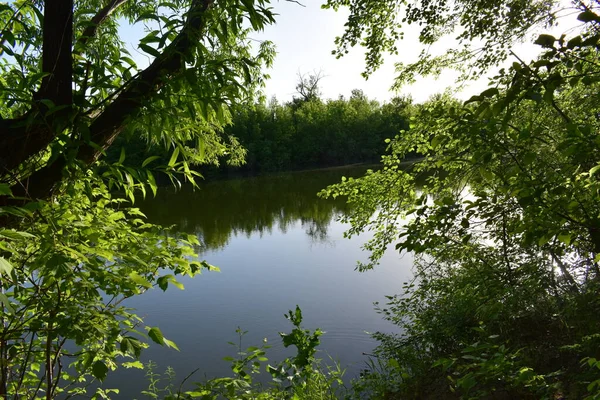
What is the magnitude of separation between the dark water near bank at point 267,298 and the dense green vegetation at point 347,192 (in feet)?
4.88

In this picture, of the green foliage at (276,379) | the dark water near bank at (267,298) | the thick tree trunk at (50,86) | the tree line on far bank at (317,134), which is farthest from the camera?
the tree line on far bank at (317,134)

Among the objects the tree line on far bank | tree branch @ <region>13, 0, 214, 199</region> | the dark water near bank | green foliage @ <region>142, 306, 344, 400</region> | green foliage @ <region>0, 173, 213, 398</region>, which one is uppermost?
the tree line on far bank

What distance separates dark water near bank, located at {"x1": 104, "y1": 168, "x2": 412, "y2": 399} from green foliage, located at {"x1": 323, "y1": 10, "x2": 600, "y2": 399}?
1.91 meters

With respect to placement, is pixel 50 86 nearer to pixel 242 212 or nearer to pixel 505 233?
pixel 505 233

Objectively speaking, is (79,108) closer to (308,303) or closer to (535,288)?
(535,288)

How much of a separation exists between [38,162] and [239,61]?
0.90 metres

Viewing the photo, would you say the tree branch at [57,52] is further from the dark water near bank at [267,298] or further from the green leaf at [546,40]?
the dark water near bank at [267,298]

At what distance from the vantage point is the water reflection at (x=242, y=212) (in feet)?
50.8

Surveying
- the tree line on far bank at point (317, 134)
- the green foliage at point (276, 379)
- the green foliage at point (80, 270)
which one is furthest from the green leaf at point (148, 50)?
the tree line on far bank at point (317, 134)

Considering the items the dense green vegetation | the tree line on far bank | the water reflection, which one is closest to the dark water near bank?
the water reflection

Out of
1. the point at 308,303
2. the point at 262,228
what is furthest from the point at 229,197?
the point at 308,303

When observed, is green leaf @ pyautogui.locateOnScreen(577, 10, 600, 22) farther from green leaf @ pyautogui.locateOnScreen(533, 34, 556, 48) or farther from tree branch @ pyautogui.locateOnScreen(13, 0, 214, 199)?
tree branch @ pyautogui.locateOnScreen(13, 0, 214, 199)

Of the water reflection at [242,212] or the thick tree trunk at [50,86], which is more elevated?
the thick tree trunk at [50,86]

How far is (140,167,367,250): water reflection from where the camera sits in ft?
50.8
